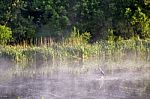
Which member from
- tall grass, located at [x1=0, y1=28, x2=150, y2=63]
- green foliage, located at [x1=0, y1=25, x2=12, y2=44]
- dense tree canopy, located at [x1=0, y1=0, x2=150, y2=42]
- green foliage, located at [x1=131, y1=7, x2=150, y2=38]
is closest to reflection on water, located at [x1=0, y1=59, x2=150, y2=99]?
tall grass, located at [x1=0, y1=28, x2=150, y2=63]

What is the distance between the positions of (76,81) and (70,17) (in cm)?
1085

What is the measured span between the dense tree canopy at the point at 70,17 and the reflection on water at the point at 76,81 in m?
6.66

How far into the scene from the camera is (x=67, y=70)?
634 inches

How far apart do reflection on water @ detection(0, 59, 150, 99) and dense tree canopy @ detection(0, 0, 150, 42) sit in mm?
6657

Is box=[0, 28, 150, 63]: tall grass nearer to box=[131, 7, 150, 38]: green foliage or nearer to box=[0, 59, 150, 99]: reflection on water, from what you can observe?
box=[0, 59, 150, 99]: reflection on water

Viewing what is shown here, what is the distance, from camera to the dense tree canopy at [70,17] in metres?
23.7

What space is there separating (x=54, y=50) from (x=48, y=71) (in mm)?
1613

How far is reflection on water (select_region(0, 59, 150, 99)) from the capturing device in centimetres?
1223

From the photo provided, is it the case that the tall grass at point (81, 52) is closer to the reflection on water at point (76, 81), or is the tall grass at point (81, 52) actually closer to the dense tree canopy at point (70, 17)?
the reflection on water at point (76, 81)

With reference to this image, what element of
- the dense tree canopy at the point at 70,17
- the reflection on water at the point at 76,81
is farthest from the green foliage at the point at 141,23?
the reflection on water at the point at 76,81

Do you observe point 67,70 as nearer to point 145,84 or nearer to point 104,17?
point 145,84

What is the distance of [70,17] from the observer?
24.7 metres

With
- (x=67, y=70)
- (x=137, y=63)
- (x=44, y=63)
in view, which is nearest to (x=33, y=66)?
(x=44, y=63)

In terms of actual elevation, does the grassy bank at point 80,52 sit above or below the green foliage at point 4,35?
below
